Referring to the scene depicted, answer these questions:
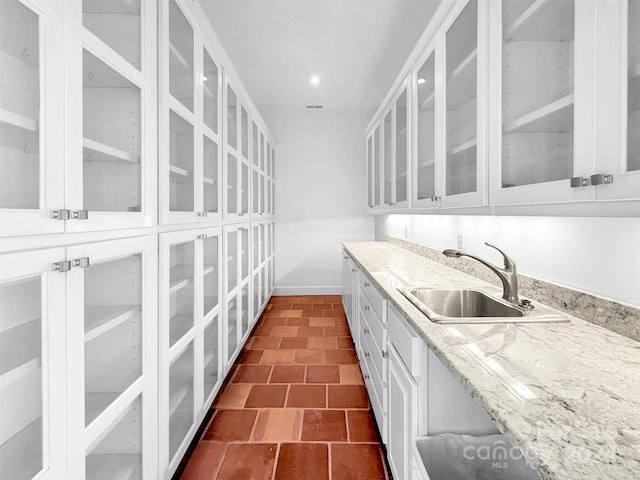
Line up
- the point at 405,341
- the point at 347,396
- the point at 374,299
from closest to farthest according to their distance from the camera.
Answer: the point at 405,341 → the point at 374,299 → the point at 347,396

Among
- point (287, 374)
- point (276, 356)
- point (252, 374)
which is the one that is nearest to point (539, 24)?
point (287, 374)

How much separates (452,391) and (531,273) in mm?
781

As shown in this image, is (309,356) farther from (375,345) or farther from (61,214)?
(61,214)

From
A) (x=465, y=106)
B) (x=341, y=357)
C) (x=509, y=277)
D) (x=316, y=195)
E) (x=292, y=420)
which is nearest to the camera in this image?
(x=509, y=277)

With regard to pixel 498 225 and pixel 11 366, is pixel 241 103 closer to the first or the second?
pixel 498 225

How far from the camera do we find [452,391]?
114 cm

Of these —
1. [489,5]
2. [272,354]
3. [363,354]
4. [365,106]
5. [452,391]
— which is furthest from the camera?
[365,106]

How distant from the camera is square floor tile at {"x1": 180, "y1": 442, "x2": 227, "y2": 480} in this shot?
1636mm

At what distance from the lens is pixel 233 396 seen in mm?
2342

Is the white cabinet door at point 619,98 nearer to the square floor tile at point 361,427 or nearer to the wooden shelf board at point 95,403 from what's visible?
the wooden shelf board at point 95,403

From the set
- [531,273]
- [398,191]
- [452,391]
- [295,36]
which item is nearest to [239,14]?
[295,36]

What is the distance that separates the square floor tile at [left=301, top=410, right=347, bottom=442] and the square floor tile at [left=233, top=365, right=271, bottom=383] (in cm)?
59

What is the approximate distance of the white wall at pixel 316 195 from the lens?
16.9 feet

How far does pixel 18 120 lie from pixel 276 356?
2623mm
